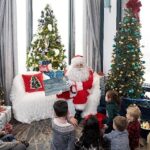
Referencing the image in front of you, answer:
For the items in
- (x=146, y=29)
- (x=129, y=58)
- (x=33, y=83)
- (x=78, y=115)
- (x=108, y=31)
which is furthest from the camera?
(x=108, y=31)

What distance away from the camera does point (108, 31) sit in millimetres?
8320

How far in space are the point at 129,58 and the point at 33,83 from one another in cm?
221

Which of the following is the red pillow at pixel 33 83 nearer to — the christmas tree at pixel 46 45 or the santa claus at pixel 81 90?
the christmas tree at pixel 46 45

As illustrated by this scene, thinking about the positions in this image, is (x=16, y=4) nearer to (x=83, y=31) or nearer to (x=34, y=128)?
(x=83, y=31)

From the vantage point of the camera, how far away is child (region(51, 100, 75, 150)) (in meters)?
3.99

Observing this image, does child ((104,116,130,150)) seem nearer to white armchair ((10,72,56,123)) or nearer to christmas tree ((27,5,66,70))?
white armchair ((10,72,56,123))

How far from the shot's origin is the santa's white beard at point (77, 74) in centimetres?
669

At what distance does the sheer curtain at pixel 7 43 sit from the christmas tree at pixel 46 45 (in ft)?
1.72

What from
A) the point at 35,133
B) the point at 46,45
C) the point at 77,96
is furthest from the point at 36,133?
the point at 46,45

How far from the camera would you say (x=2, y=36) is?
283 inches

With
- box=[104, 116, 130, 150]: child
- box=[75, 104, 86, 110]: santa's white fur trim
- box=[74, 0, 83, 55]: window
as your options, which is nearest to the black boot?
box=[75, 104, 86, 110]: santa's white fur trim

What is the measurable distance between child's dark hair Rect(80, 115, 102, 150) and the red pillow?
3.21 metres

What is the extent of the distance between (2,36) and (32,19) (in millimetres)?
1303

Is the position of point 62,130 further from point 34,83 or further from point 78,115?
point 34,83
